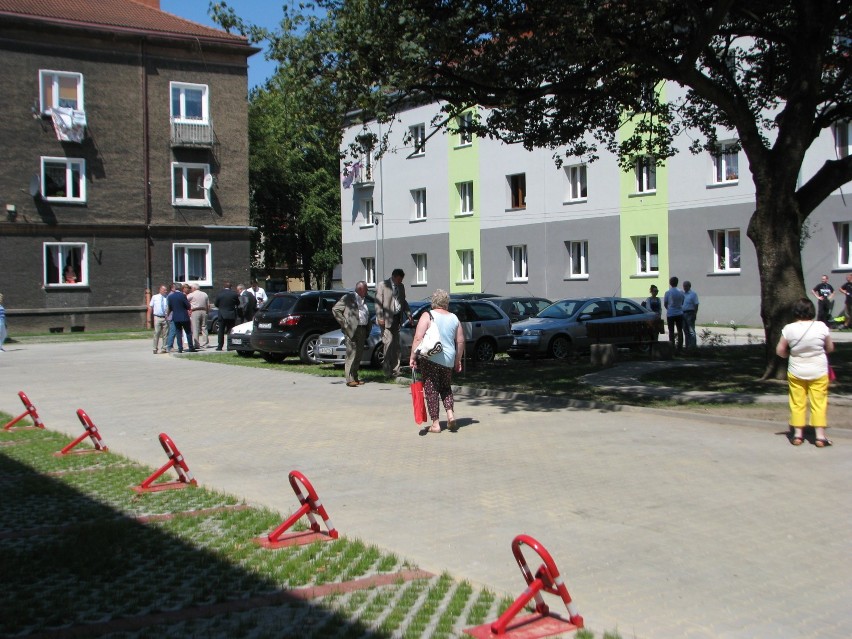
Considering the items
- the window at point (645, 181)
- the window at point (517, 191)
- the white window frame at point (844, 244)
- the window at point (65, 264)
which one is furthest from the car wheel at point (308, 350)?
the window at point (517, 191)

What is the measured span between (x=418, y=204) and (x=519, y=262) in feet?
23.6

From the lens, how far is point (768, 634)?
15.2ft

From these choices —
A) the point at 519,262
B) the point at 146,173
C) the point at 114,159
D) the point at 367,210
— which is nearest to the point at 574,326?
the point at 519,262

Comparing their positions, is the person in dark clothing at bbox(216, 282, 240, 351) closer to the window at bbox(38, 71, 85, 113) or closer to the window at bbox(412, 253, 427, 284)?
the window at bbox(38, 71, 85, 113)

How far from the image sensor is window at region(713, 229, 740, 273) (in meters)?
33.8

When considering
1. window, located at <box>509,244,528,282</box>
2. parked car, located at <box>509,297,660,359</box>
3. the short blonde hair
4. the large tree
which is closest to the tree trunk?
the large tree

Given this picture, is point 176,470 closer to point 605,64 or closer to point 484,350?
point 605,64

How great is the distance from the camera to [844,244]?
103 feet

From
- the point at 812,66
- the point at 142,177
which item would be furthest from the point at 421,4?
A: the point at 142,177

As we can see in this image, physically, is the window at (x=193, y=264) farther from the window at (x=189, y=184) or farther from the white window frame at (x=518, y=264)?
the white window frame at (x=518, y=264)

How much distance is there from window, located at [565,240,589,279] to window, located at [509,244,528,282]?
231 centimetres

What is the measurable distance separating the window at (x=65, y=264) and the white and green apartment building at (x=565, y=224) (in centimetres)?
1198

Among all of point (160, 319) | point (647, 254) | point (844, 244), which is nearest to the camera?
point (160, 319)

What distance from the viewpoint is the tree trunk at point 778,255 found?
14570 millimetres
